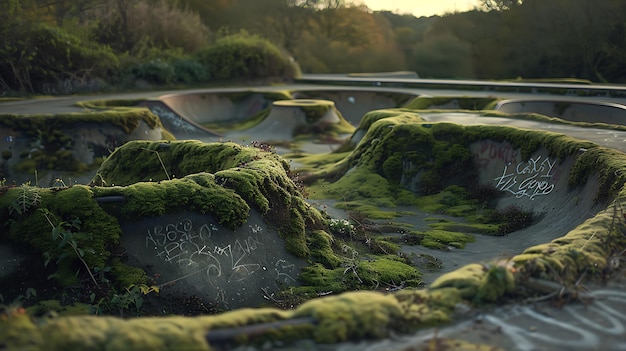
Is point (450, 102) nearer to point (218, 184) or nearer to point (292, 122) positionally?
point (292, 122)

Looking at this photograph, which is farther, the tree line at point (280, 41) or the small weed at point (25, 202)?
the tree line at point (280, 41)

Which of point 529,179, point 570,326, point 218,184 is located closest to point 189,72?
point 529,179

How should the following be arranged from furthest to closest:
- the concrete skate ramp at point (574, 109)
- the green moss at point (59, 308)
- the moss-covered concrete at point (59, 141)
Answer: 1. the concrete skate ramp at point (574, 109)
2. the moss-covered concrete at point (59, 141)
3. the green moss at point (59, 308)

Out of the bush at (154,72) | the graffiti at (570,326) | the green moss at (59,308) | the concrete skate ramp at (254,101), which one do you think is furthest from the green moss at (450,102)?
the green moss at (59,308)

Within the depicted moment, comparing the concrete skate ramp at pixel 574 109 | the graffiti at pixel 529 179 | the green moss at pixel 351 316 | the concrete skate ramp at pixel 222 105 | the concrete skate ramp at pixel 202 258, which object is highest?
the concrete skate ramp at pixel 574 109

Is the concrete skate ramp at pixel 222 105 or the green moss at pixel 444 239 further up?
the green moss at pixel 444 239

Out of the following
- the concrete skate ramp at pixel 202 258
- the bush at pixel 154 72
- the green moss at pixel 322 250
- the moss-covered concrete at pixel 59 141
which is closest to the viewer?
the concrete skate ramp at pixel 202 258

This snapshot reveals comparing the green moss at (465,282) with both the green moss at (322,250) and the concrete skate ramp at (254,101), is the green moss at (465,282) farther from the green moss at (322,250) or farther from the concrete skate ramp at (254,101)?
the concrete skate ramp at (254,101)
